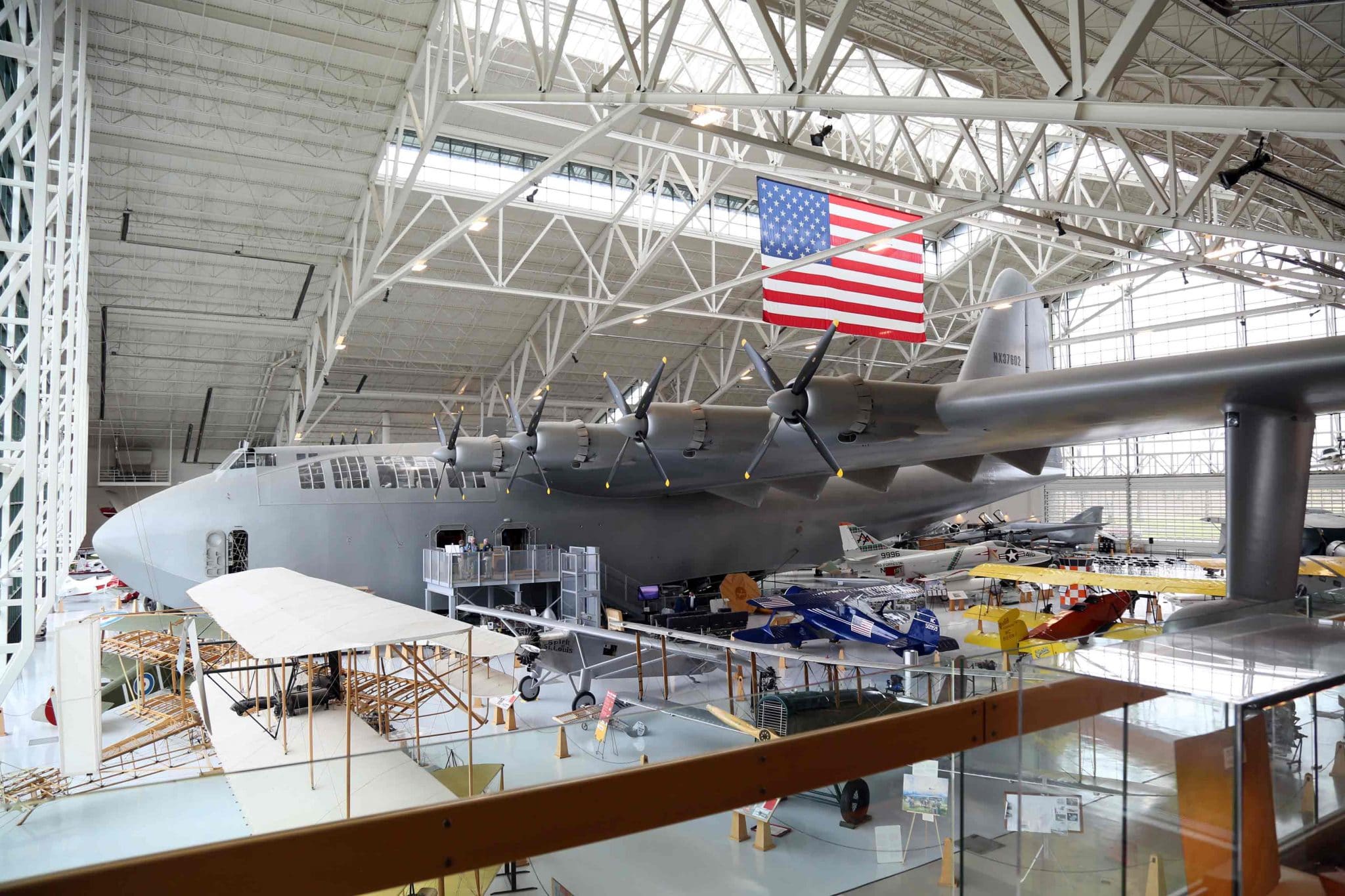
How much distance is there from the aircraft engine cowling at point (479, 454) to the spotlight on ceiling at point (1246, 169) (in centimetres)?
1455

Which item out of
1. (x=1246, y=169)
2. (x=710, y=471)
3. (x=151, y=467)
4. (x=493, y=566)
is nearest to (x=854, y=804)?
(x=710, y=471)

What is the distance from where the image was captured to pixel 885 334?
813 inches

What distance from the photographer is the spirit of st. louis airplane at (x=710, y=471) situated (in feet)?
36.3

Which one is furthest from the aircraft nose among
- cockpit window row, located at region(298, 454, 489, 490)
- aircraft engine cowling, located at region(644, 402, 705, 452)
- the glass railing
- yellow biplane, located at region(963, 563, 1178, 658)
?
yellow biplane, located at region(963, 563, 1178, 658)

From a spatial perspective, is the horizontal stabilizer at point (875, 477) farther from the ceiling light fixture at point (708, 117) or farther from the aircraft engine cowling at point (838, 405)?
the ceiling light fixture at point (708, 117)

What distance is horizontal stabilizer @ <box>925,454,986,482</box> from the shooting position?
16078mm

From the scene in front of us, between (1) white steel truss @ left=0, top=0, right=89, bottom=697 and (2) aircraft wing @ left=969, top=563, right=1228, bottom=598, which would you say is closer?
(1) white steel truss @ left=0, top=0, right=89, bottom=697

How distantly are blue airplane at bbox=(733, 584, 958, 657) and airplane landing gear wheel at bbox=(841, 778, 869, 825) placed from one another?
6922 millimetres

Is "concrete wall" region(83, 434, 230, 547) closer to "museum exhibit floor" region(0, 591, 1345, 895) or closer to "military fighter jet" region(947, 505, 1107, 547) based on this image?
"military fighter jet" region(947, 505, 1107, 547)

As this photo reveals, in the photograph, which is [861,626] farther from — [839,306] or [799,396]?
[839,306]

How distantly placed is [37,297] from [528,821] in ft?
32.6

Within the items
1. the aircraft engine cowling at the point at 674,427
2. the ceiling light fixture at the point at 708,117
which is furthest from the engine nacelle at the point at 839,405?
the ceiling light fixture at the point at 708,117

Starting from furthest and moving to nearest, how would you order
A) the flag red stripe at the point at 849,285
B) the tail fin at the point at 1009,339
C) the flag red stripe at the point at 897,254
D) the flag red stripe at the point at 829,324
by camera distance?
the flag red stripe at the point at 897,254 < the flag red stripe at the point at 849,285 < the flag red stripe at the point at 829,324 < the tail fin at the point at 1009,339

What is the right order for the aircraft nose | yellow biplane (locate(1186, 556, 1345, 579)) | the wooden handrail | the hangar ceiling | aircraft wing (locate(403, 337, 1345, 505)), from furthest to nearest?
yellow biplane (locate(1186, 556, 1345, 579)) → the aircraft nose → the hangar ceiling → aircraft wing (locate(403, 337, 1345, 505)) → the wooden handrail
